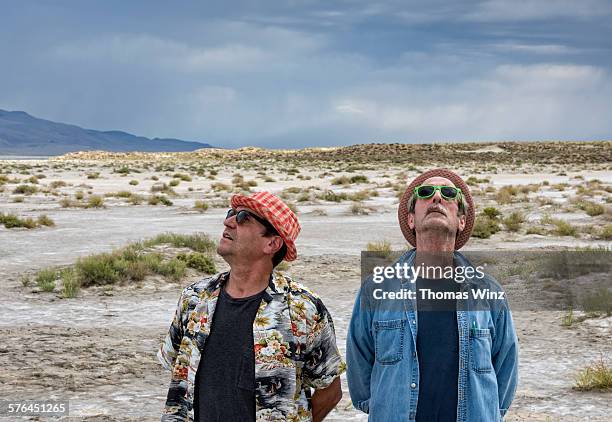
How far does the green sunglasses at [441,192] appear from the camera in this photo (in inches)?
130

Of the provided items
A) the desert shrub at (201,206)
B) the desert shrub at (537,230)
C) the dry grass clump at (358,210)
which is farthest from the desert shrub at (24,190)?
the desert shrub at (537,230)

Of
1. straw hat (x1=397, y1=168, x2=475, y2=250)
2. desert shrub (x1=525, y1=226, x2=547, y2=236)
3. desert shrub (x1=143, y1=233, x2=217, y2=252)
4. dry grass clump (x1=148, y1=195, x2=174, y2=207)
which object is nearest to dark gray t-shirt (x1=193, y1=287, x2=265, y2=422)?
Answer: straw hat (x1=397, y1=168, x2=475, y2=250)

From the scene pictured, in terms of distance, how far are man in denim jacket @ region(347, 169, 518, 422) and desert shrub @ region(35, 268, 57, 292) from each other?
9.52 meters

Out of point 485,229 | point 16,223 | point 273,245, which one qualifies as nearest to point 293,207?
point 485,229

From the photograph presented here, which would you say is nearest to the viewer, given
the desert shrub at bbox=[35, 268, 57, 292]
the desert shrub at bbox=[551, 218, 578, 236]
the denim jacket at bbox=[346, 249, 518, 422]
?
the denim jacket at bbox=[346, 249, 518, 422]

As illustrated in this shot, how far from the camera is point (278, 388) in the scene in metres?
3.33

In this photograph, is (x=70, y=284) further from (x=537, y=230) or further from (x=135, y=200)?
(x=135, y=200)

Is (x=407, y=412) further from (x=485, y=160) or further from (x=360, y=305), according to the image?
(x=485, y=160)

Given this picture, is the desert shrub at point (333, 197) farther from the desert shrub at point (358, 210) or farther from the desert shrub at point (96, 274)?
the desert shrub at point (96, 274)

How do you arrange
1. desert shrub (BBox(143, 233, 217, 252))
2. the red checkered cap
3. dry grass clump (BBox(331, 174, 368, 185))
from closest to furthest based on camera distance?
the red checkered cap, desert shrub (BBox(143, 233, 217, 252)), dry grass clump (BBox(331, 174, 368, 185))

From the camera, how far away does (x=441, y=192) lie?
130 inches

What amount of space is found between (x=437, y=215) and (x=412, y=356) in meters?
0.57

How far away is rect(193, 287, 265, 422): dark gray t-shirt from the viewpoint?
10.8 feet

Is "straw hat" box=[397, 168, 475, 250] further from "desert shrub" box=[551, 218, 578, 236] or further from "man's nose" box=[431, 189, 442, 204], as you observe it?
"desert shrub" box=[551, 218, 578, 236]
